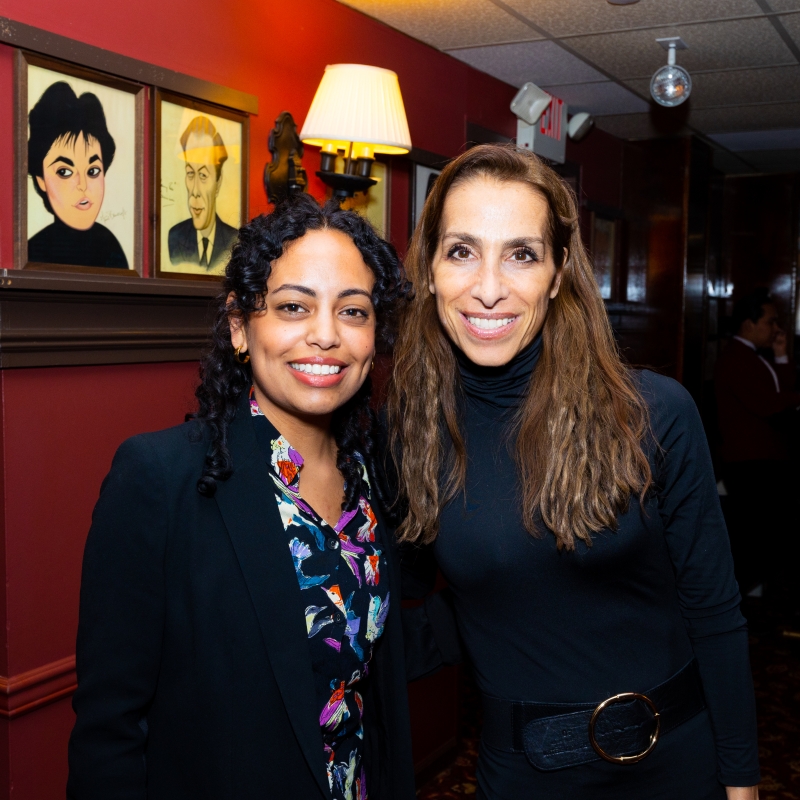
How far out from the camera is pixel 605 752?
1.45 meters

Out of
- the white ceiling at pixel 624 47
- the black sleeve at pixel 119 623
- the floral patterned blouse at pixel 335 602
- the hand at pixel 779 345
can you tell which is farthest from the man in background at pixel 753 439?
the black sleeve at pixel 119 623

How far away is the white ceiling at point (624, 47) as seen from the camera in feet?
10.7

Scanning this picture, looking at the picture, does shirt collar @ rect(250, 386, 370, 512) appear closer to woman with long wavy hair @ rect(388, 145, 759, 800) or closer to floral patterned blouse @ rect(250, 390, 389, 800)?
floral patterned blouse @ rect(250, 390, 389, 800)

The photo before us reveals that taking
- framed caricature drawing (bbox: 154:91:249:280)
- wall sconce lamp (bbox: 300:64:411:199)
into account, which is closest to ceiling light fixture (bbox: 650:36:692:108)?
wall sconce lamp (bbox: 300:64:411:199)

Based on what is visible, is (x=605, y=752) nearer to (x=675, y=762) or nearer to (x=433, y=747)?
(x=675, y=762)

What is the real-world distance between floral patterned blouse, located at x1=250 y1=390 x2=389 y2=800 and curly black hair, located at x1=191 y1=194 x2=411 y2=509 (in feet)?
0.21

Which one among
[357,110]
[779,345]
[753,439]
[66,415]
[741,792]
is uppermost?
[357,110]

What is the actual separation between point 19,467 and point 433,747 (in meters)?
2.32

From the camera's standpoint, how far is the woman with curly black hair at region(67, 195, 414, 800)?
134cm

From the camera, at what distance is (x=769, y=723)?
13.4ft

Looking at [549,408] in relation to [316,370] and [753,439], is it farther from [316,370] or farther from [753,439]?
[753,439]
